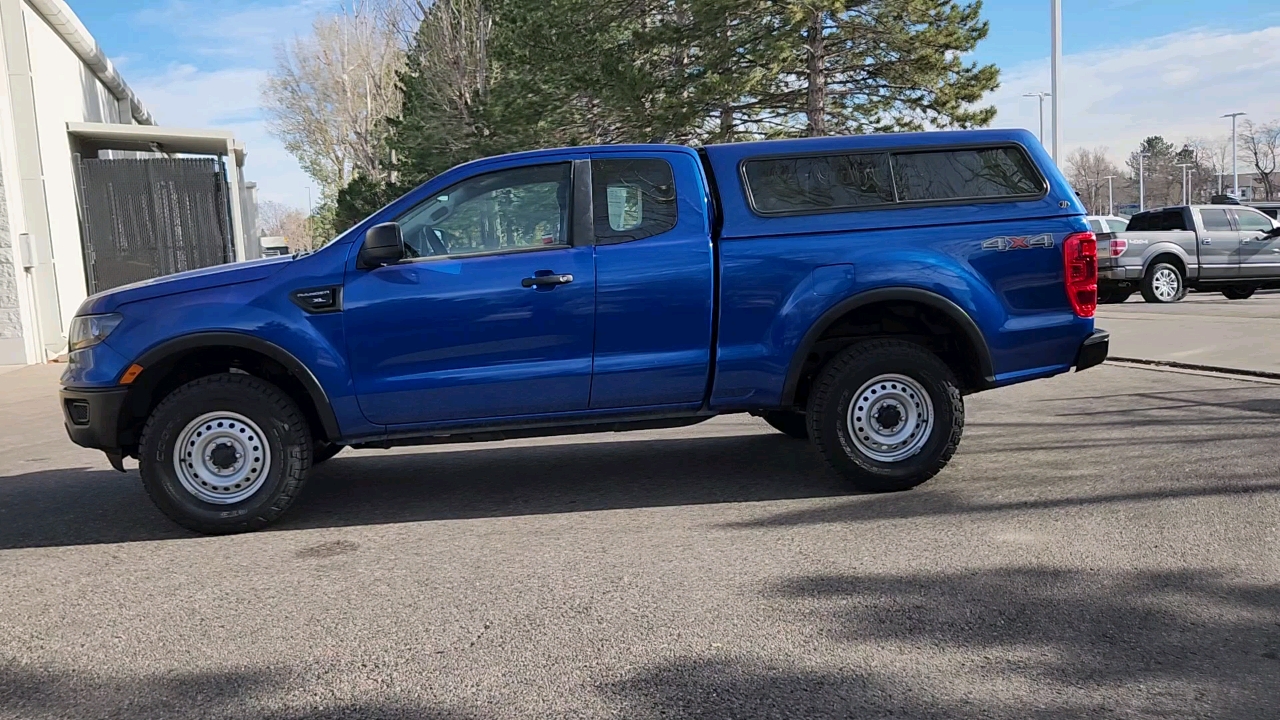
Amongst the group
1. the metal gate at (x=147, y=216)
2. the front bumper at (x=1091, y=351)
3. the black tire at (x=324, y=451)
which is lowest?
the black tire at (x=324, y=451)

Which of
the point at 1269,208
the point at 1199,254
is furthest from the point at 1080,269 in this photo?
the point at 1269,208

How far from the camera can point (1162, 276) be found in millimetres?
18906

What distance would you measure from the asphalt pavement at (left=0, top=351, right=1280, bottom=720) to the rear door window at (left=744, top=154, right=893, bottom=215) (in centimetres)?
164

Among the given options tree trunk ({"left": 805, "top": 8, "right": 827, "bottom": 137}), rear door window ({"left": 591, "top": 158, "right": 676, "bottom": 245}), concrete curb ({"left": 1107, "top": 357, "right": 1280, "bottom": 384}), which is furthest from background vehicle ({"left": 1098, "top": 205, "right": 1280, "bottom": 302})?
rear door window ({"left": 591, "top": 158, "right": 676, "bottom": 245})

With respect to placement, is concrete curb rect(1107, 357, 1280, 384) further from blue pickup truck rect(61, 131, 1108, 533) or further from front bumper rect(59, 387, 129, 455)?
front bumper rect(59, 387, 129, 455)

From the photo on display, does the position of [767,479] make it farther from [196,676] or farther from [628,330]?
[196,676]

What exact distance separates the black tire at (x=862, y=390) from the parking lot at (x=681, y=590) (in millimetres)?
156

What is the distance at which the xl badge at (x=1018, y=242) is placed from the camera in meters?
5.60

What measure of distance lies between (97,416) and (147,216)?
14.2 meters

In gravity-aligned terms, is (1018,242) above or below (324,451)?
above

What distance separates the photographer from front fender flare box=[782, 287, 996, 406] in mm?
5492

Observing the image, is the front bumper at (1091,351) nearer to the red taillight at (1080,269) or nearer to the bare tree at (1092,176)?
the red taillight at (1080,269)

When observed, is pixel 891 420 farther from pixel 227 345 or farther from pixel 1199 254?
pixel 1199 254

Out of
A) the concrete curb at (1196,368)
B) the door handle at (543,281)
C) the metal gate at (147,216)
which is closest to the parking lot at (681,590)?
the door handle at (543,281)
